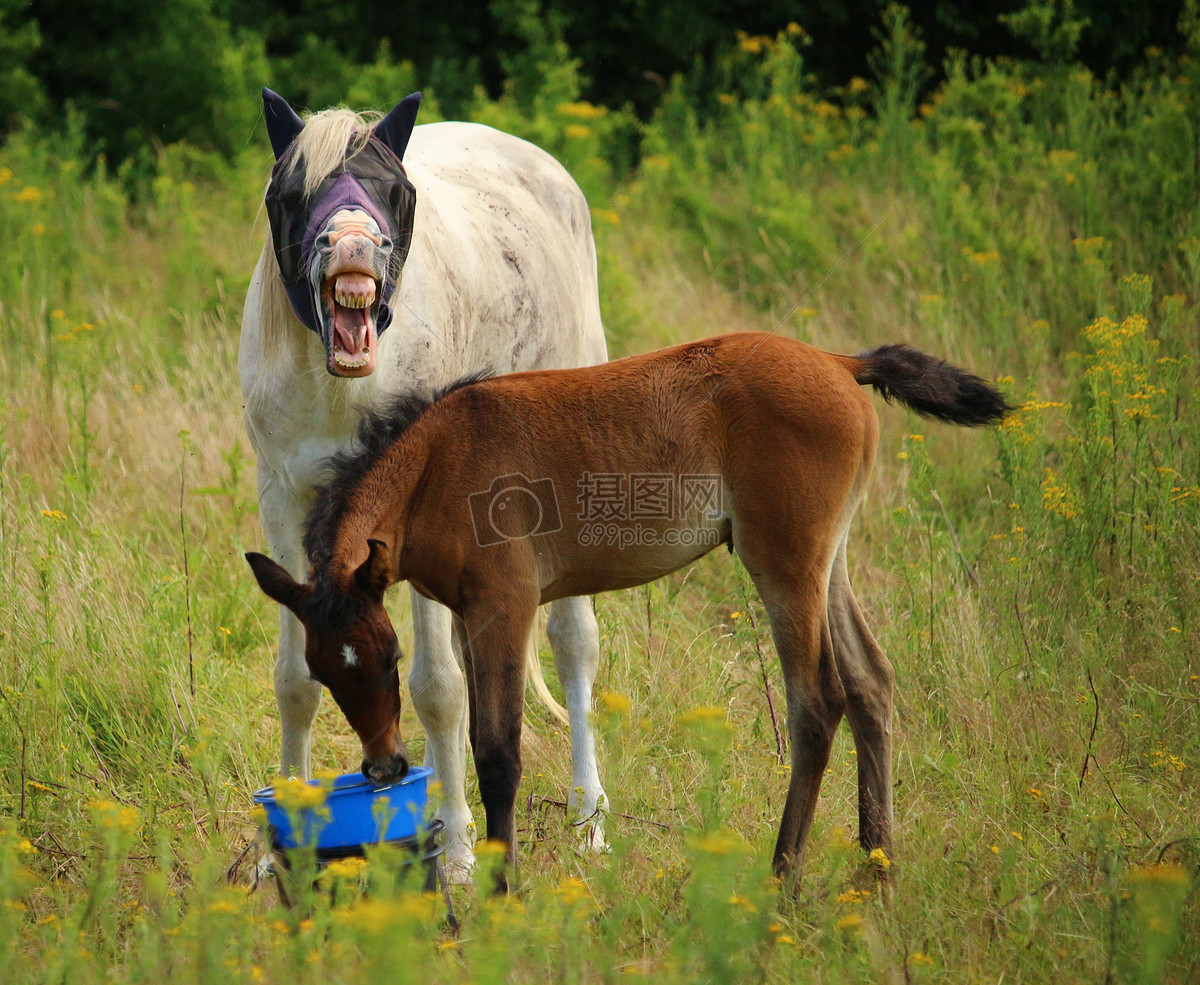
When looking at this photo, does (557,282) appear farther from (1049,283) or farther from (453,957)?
(1049,283)

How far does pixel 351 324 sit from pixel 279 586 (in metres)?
0.75

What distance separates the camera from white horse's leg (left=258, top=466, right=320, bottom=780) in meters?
3.68

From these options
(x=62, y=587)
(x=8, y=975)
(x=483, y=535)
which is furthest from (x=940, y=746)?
(x=62, y=587)

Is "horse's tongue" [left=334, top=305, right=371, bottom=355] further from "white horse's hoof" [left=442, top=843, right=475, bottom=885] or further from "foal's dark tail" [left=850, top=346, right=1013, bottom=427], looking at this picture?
"white horse's hoof" [left=442, top=843, right=475, bottom=885]

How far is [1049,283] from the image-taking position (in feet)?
23.9

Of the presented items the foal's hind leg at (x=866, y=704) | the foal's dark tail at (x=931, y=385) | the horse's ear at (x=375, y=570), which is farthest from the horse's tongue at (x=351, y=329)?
the foal's hind leg at (x=866, y=704)

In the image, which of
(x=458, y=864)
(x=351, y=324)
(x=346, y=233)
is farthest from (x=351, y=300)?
(x=458, y=864)

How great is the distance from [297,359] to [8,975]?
182 centimetres

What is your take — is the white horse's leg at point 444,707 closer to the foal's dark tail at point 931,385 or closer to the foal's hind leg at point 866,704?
the foal's hind leg at point 866,704

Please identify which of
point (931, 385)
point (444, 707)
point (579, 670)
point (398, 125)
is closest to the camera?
point (931, 385)

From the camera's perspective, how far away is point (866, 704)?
11.2 ft

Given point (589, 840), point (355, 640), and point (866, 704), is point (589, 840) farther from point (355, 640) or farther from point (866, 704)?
point (355, 640)

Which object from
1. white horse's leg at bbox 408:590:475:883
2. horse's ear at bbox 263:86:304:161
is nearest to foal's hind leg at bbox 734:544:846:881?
white horse's leg at bbox 408:590:475:883

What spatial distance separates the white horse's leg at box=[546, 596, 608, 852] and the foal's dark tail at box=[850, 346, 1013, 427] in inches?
62.6
